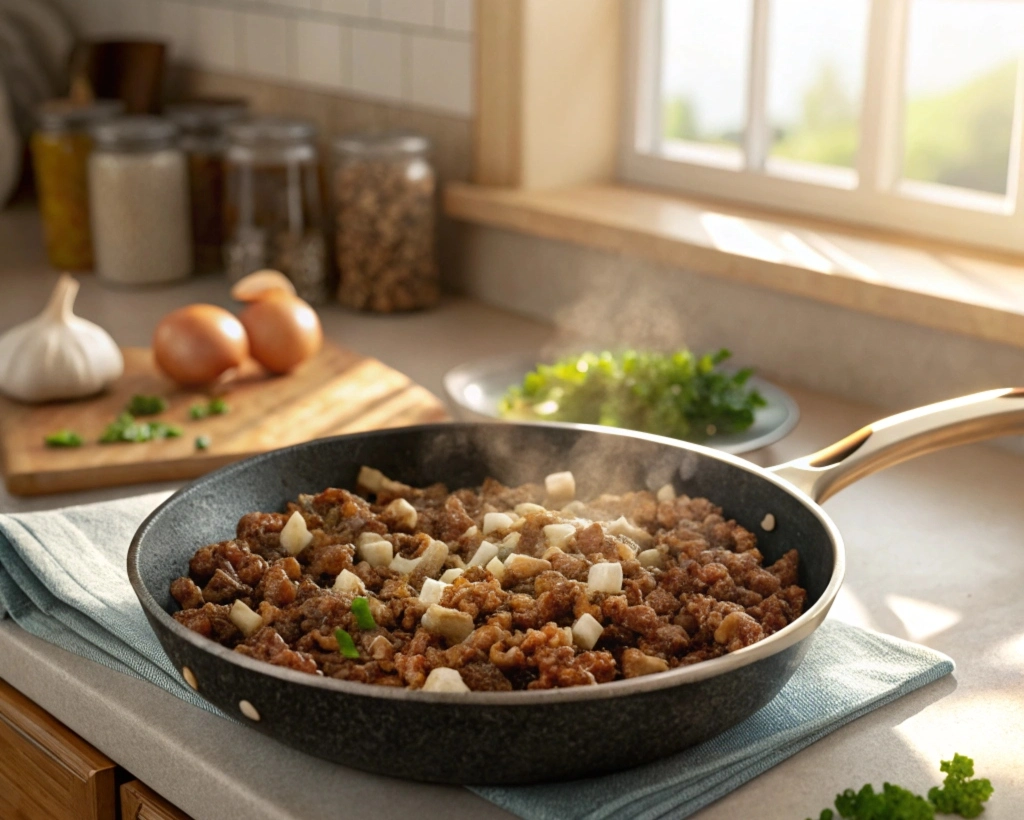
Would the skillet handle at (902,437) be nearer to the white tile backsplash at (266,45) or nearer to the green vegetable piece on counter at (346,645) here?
the green vegetable piece on counter at (346,645)

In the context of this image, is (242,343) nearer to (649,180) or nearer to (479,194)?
(479,194)

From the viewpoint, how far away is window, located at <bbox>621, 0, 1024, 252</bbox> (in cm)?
165

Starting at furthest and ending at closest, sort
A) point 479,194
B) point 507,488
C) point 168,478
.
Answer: point 479,194, point 168,478, point 507,488

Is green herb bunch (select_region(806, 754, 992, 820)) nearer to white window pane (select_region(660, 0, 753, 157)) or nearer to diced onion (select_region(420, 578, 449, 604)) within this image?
diced onion (select_region(420, 578, 449, 604))

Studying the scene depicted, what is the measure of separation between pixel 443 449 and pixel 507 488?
0.07 metres

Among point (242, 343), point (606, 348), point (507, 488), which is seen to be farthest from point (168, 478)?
point (606, 348)

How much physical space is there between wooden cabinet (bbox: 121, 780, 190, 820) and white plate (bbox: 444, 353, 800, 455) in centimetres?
60

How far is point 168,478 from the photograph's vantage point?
1.39 metres

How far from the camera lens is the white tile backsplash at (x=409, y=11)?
→ 6.74 ft

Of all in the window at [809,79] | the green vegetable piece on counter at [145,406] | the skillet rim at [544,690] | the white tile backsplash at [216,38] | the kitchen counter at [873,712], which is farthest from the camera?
the white tile backsplash at [216,38]

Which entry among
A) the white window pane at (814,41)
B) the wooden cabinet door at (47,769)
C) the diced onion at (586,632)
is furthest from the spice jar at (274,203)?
the diced onion at (586,632)

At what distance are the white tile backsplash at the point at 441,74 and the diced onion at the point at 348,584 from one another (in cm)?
126

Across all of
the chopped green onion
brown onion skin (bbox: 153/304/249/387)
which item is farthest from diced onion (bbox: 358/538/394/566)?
brown onion skin (bbox: 153/304/249/387)

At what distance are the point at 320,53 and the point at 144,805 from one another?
1.66 meters
